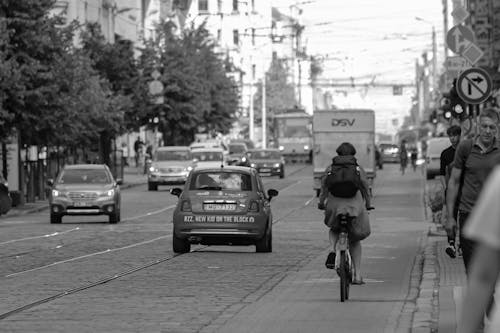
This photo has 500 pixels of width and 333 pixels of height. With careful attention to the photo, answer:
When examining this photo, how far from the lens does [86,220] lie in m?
41.4

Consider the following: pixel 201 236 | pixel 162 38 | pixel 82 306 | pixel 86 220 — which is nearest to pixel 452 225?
pixel 82 306

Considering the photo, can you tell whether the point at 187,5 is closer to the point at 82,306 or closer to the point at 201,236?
the point at 201,236

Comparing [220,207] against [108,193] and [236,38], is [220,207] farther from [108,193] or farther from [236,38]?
[236,38]

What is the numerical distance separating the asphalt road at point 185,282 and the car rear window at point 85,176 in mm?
1863

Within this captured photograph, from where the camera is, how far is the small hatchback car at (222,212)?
25.1 m

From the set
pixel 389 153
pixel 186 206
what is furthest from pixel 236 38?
pixel 186 206

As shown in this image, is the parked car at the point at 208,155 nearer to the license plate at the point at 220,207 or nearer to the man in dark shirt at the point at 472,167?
the license plate at the point at 220,207

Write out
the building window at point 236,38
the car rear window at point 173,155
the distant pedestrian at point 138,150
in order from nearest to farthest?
the car rear window at point 173,155 < the distant pedestrian at point 138,150 < the building window at point 236,38

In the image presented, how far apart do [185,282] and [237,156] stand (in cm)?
6408

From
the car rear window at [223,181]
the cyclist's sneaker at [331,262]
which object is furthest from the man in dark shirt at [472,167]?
the car rear window at [223,181]

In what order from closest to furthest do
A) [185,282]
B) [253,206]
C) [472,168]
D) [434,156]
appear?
[472,168] < [185,282] < [253,206] < [434,156]

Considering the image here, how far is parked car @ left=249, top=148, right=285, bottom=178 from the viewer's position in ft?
265

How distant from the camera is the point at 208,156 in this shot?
7112 centimetres

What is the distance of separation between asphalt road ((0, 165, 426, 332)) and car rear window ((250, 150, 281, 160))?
4386 cm
